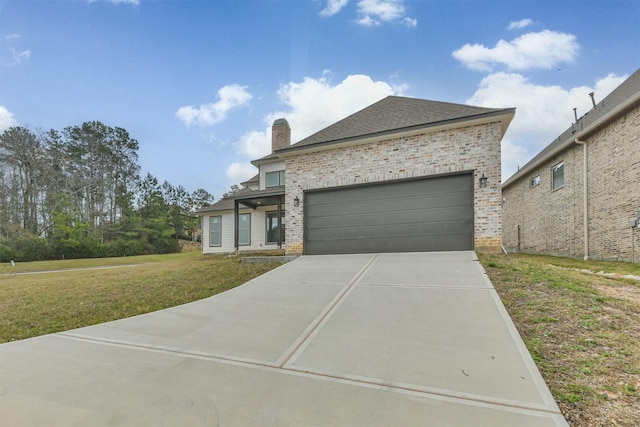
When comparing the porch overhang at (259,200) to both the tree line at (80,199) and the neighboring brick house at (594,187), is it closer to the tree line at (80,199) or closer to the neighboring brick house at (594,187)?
the neighboring brick house at (594,187)

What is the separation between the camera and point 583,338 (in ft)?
9.50

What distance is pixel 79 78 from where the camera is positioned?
397 inches

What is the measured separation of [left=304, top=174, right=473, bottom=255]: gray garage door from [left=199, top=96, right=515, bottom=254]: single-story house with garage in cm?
3

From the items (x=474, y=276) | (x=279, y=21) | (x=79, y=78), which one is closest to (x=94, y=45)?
(x=79, y=78)

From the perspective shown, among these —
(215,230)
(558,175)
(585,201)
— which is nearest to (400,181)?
(585,201)

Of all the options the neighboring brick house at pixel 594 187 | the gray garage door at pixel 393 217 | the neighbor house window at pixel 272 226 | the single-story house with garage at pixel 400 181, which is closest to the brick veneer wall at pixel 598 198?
the neighboring brick house at pixel 594 187

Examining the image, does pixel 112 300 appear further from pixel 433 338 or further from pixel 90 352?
pixel 433 338

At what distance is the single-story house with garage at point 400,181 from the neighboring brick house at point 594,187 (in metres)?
4.01

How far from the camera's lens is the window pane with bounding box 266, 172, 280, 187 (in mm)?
14148

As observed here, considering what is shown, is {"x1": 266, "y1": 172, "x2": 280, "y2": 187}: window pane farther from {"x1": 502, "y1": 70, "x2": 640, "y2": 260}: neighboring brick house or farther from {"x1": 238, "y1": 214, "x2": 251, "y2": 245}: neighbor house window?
{"x1": 502, "y1": 70, "x2": 640, "y2": 260}: neighboring brick house

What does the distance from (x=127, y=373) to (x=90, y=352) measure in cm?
85

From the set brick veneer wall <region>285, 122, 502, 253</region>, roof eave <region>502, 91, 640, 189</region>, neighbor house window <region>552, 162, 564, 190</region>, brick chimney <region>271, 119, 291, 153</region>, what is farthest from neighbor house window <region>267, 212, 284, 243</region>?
neighbor house window <region>552, 162, 564, 190</region>

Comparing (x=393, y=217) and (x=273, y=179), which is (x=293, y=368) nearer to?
(x=393, y=217)

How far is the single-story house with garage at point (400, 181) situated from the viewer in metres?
7.50
